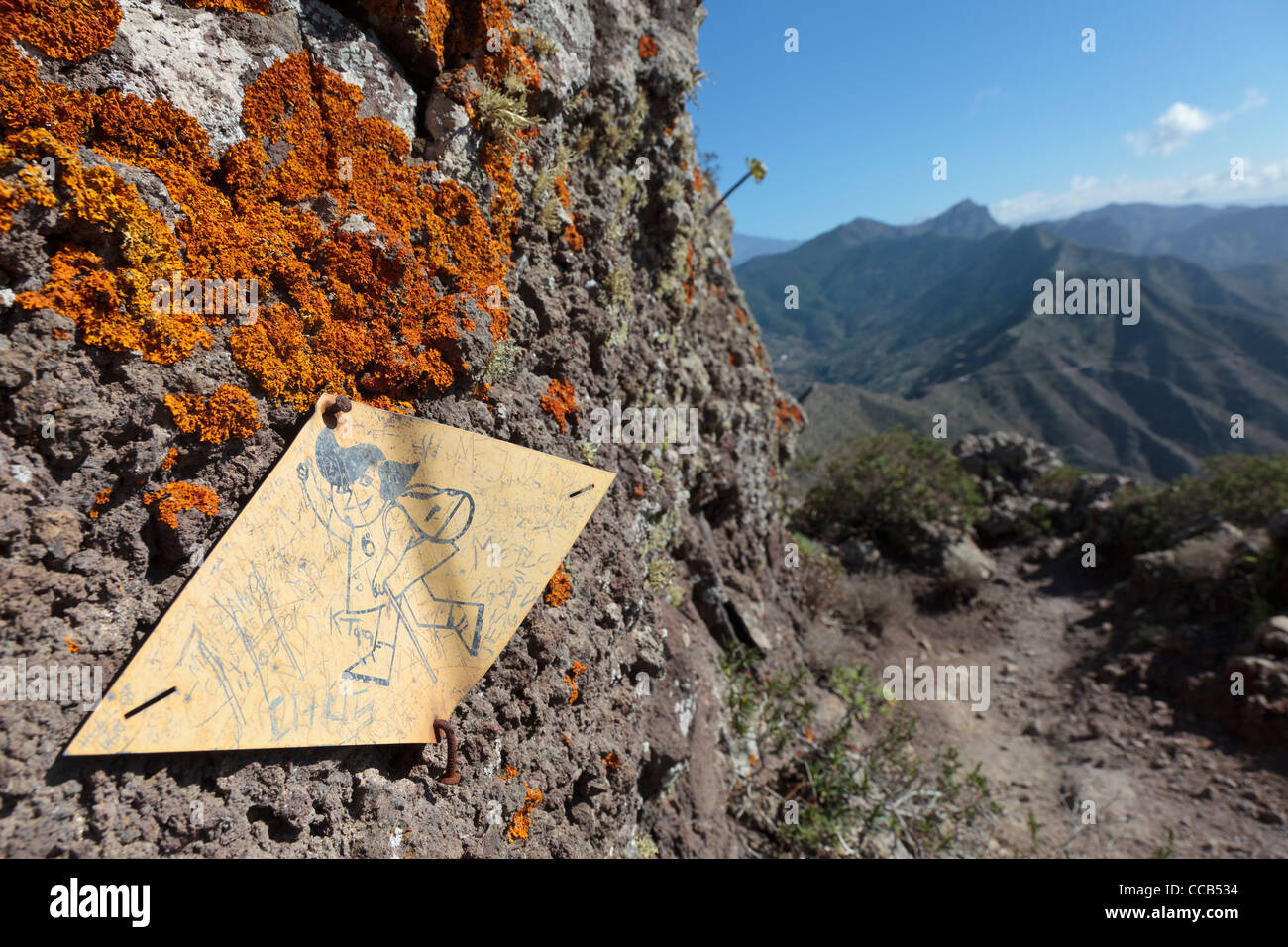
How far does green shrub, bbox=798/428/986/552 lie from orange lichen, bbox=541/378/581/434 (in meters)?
7.22

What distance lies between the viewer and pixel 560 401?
2801 mm

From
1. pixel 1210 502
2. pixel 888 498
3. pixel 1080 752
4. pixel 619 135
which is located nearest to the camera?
pixel 619 135

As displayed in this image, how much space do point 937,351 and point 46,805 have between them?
3280 inches

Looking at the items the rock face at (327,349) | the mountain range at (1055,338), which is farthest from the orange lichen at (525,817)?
the mountain range at (1055,338)

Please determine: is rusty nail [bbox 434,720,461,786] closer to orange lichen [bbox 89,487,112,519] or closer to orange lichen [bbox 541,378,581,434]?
orange lichen [bbox 89,487,112,519]

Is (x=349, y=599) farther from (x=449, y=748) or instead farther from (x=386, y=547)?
(x=449, y=748)

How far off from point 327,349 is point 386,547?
25.0 inches

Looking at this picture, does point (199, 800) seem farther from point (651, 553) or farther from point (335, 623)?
point (651, 553)

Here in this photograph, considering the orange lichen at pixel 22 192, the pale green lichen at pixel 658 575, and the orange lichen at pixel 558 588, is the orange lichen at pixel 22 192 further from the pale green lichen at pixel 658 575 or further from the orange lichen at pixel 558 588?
the pale green lichen at pixel 658 575

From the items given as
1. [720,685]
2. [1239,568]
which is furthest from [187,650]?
[1239,568]

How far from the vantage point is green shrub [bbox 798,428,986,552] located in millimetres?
9141

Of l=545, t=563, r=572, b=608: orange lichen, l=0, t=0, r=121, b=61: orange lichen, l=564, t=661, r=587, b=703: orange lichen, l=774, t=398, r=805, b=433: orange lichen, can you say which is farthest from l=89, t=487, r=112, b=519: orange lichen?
l=774, t=398, r=805, b=433: orange lichen

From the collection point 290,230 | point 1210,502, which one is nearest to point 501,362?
Answer: point 290,230

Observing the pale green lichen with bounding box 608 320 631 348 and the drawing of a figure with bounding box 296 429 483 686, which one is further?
the pale green lichen with bounding box 608 320 631 348
